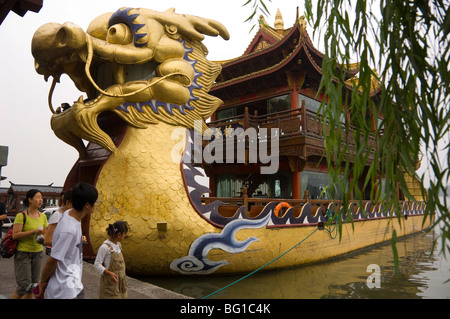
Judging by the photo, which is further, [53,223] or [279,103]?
[279,103]

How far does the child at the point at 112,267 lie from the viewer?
262cm

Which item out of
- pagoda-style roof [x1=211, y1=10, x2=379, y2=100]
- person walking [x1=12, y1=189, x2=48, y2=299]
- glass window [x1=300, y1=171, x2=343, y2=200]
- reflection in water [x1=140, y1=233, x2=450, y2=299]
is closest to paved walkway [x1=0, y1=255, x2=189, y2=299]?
person walking [x1=12, y1=189, x2=48, y2=299]

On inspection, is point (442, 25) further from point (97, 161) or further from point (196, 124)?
point (97, 161)

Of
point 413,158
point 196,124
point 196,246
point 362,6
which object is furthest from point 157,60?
point 413,158

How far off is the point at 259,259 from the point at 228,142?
12.8 feet

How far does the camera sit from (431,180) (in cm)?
174

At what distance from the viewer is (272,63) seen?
10570mm

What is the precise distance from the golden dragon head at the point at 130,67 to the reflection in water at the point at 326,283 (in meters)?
2.44

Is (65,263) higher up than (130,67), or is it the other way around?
(130,67)

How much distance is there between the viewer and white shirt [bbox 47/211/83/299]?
1.91 metres

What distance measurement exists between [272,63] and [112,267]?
29.6 feet

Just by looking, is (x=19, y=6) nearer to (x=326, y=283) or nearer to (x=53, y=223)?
(x=53, y=223)

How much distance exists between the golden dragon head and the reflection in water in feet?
8.00

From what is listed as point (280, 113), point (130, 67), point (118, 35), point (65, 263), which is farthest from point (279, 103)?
point (65, 263)
